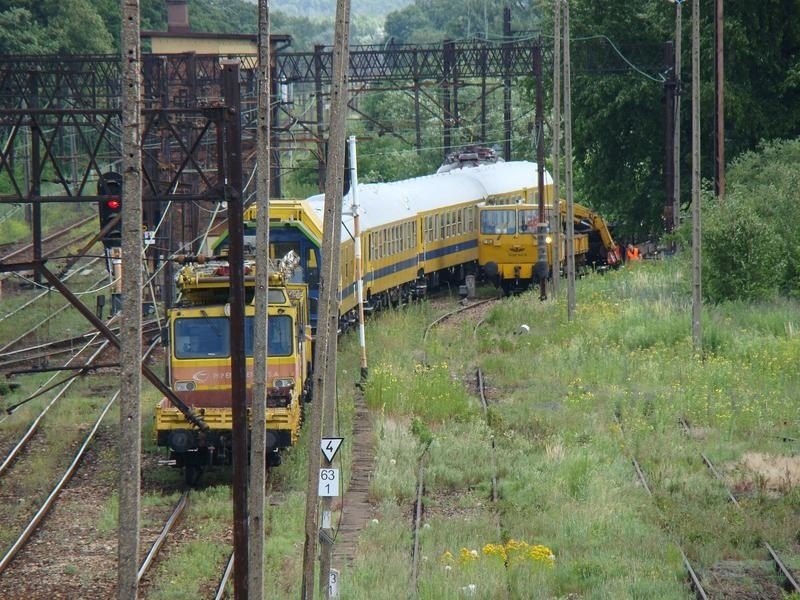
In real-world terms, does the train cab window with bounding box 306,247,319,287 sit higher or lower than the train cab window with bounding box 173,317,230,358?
higher

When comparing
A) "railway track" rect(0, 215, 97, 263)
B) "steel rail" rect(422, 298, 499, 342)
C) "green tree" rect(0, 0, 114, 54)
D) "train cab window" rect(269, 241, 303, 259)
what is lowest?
"steel rail" rect(422, 298, 499, 342)

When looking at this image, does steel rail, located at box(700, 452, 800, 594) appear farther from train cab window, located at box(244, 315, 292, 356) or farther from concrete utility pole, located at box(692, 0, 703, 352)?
concrete utility pole, located at box(692, 0, 703, 352)

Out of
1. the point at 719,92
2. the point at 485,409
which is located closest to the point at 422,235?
the point at 719,92

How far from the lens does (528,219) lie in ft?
129

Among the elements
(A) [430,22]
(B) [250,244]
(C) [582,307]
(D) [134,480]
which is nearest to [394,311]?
(C) [582,307]

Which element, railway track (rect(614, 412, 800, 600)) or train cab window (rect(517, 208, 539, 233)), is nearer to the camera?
railway track (rect(614, 412, 800, 600))

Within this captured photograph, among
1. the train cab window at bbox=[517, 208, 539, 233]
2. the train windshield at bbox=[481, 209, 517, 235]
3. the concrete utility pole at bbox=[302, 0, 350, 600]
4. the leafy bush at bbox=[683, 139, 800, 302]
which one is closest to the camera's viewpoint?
the concrete utility pole at bbox=[302, 0, 350, 600]

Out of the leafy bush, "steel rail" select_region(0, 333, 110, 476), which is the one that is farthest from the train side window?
"steel rail" select_region(0, 333, 110, 476)

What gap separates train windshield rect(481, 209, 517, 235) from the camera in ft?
129

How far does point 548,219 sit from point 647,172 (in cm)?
1110

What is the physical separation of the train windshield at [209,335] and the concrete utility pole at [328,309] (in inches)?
184

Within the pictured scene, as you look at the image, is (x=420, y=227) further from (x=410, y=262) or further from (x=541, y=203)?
(x=541, y=203)

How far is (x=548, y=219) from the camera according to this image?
40250 mm

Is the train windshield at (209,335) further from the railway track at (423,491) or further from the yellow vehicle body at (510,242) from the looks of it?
the yellow vehicle body at (510,242)
